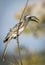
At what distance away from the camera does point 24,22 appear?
4.43 feet

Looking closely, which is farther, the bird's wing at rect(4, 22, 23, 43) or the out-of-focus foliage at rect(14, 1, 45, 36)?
the out-of-focus foliage at rect(14, 1, 45, 36)

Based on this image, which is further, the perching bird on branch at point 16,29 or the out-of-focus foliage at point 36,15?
the out-of-focus foliage at point 36,15

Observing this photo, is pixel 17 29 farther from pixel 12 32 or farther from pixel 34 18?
pixel 34 18

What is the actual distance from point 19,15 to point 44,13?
17 cm

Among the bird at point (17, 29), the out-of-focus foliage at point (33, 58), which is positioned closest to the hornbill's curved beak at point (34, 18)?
the bird at point (17, 29)

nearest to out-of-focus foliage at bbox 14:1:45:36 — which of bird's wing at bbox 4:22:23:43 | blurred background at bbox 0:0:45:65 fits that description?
blurred background at bbox 0:0:45:65

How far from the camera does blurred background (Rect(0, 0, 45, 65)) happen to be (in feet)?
4.60

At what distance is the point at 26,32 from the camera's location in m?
1.43

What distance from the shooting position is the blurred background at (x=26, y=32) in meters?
1.40

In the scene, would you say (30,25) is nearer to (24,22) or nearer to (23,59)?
(24,22)

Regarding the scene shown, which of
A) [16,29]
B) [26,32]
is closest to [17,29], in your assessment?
[16,29]

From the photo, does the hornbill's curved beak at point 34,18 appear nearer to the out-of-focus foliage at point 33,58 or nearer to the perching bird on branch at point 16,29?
the perching bird on branch at point 16,29

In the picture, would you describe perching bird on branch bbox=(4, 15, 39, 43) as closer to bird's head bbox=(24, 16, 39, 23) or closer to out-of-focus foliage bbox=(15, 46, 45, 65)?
bird's head bbox=(24, 16, 39, 23)

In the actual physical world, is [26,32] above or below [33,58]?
above
